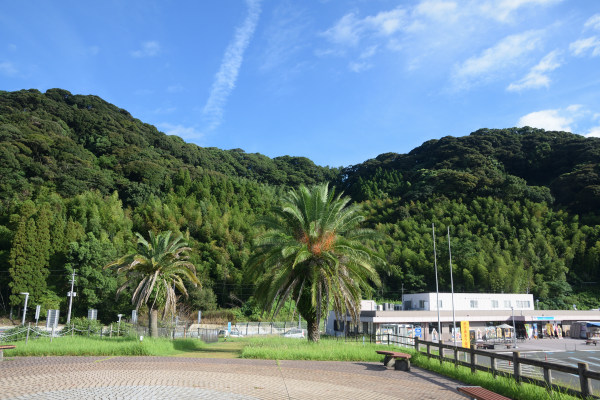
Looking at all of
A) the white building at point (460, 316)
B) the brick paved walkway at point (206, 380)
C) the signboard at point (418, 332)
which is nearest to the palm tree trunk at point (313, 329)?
the brick paved walkway at point (206, 380)

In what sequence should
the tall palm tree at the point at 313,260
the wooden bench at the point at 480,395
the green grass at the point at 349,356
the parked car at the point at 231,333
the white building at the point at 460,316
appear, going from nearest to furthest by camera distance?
the wooden bench at the point at 480,395
the green grass at the point at 349,356
the tall palm tree at the point at 313,260
the parked car at the point at 231,333
the white building at the point at 460,316

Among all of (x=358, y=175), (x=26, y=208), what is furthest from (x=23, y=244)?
(x=358, y=175)

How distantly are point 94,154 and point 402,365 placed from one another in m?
91.6

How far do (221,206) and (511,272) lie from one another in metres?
46.7

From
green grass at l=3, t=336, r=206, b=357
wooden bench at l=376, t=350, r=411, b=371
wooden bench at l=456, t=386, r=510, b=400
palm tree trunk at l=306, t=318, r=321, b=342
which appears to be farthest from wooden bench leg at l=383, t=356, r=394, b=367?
green grass at l=3, t=336, r=206, b=357

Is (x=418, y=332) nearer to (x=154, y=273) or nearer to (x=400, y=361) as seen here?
(x=154, y=273)

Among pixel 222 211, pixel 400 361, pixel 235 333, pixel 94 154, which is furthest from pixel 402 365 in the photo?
pixel 94 154

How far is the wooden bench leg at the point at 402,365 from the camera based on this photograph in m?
14.1

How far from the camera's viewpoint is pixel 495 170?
9662 cm

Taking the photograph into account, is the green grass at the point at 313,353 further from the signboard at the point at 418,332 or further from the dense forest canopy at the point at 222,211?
the dense forest canopy at the point at 222,211

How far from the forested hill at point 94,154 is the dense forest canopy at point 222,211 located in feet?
1.17

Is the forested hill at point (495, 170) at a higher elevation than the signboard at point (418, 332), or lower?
higher

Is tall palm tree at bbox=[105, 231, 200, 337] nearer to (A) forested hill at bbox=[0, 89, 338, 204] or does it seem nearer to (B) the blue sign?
(B) the blue sign

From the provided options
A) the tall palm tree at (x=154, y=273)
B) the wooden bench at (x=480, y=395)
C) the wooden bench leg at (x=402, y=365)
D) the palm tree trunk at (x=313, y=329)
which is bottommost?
the wooden bench leg at (x=402, y=365)
